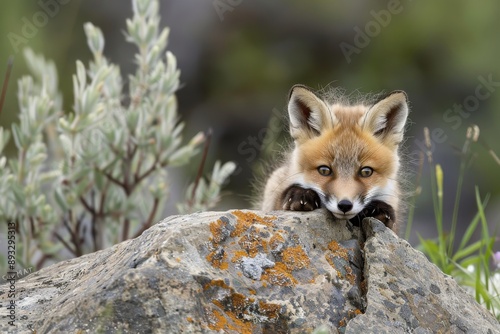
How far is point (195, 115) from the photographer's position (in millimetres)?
10289

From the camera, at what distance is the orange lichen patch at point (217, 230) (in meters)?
3.24

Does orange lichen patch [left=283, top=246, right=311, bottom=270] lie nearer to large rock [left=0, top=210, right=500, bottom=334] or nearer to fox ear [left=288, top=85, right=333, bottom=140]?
large rock [left=0, top=210, right=500, bottom=334]

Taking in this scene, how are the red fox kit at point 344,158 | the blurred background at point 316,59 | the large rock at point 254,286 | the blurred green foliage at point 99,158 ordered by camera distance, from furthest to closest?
the blurred background at point 316,59, the blurred green foliage at point 99,158, the red fox kit at point 344,158, the large rock at point 254,286

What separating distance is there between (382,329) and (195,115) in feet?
24.3

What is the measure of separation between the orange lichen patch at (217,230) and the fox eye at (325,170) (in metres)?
0.84

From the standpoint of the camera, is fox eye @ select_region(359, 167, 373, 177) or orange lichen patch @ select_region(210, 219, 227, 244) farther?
fox eye @ select_region(359, 167, 373, 177)

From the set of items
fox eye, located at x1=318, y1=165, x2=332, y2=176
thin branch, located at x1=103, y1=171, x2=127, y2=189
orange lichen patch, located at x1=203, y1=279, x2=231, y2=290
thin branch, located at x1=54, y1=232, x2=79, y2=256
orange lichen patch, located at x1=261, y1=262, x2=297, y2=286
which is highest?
fox eye, located at x1=318, y1=165, x2=332, y2=176

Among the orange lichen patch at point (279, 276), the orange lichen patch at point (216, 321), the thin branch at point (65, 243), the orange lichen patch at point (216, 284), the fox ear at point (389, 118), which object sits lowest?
the thin branch at point (65, 243)

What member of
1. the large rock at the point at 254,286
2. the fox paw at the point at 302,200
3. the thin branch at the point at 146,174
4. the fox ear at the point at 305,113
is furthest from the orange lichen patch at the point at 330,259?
the thin branch at the point at 146,174

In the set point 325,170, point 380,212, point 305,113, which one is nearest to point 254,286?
point 325,170

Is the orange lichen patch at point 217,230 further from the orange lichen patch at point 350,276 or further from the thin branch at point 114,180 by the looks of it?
the thin branch at point 114,180

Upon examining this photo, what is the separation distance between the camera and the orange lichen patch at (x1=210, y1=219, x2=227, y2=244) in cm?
324

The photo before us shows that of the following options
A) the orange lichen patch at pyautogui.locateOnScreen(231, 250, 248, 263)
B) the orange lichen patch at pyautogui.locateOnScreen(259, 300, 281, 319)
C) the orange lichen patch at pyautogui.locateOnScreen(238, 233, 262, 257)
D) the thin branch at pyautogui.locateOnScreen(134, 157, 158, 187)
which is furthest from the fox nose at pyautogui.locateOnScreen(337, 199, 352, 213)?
the thin branch at pyautogui.locateOnScreen(134, 157, 158, 187)

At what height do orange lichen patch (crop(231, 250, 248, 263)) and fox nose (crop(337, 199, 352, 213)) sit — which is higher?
fox nose (crop(337, 199, 352, 213))
